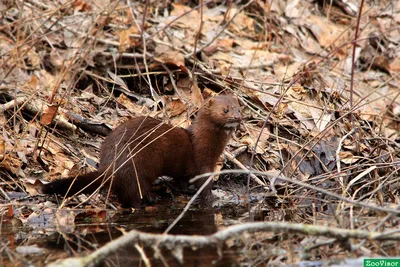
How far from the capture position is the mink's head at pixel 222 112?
7.16m

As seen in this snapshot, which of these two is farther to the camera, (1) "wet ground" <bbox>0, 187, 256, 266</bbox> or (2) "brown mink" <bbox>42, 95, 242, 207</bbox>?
(2) "brown mink" <bbox>42, 95, 242, 207</bbox>

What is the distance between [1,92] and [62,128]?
876 millimetres

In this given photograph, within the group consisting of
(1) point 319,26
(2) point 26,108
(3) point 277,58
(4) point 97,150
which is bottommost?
(4) point 97,150

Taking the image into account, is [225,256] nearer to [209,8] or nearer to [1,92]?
[1,92]

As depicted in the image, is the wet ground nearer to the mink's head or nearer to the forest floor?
the forest floor

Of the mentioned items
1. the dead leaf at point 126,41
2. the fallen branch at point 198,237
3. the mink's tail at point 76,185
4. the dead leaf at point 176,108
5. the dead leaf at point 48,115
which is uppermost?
the dead leaf at point 126,41

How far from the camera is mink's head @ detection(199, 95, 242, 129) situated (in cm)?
716

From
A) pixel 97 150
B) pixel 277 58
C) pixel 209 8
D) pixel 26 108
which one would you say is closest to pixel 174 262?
pixel 97 150

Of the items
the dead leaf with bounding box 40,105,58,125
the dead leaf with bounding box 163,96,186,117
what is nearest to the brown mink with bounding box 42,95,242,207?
the dead leaf with bounding box 163,96,186,117

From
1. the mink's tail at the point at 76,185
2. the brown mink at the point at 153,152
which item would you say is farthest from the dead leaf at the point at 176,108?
the mink's tail at the point at 76,185

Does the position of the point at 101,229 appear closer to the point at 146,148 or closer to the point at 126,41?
the point at 146,148

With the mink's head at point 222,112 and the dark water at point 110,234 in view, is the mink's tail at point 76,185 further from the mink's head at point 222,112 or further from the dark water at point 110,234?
the mink's head at point 222,112

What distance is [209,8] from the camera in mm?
10438

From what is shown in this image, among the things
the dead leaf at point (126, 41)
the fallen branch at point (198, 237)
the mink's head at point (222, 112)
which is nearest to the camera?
the fallen branch at point (198, 237)
